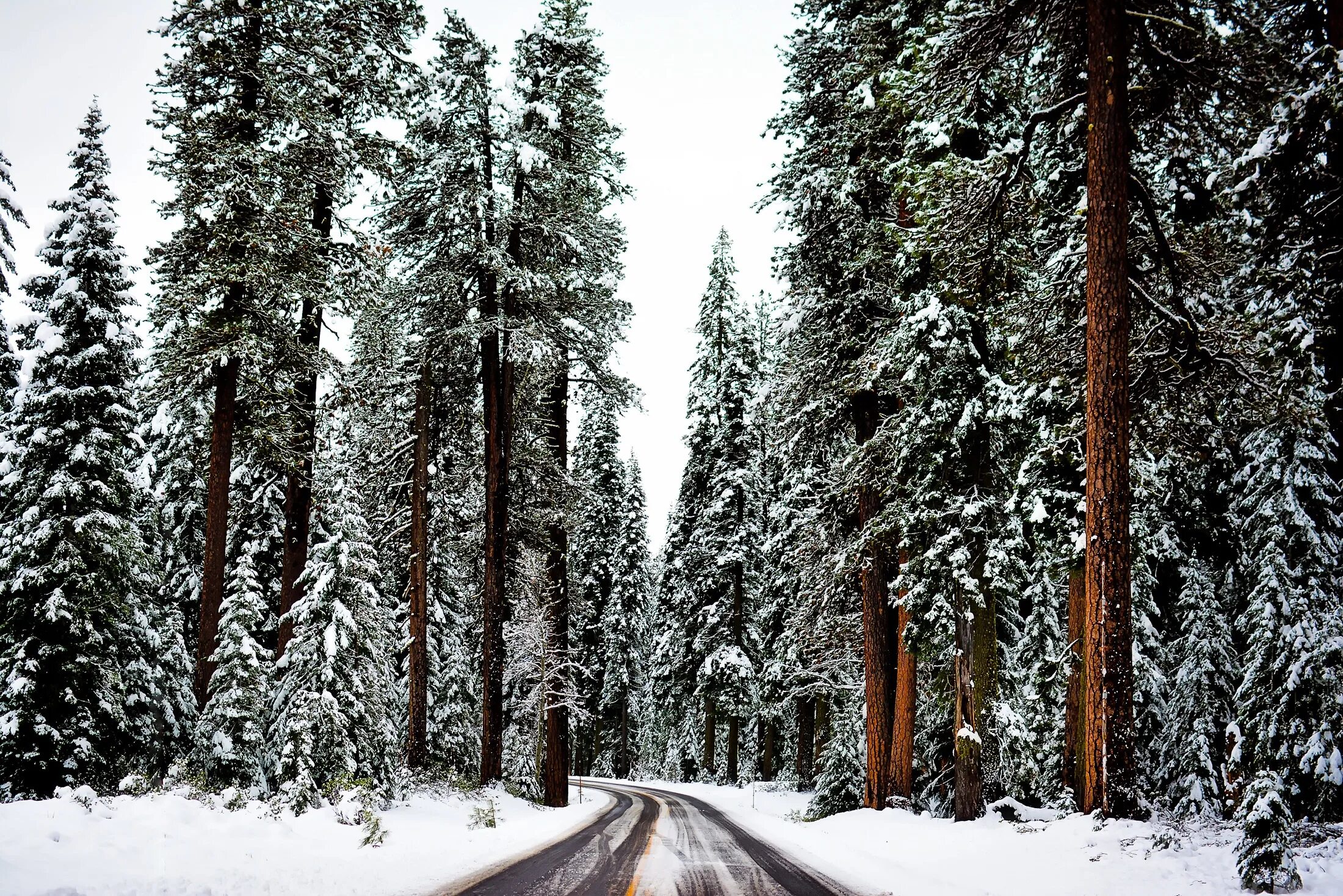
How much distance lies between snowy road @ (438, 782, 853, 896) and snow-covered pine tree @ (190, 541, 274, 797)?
9.48 m

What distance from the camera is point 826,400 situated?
1716 cm

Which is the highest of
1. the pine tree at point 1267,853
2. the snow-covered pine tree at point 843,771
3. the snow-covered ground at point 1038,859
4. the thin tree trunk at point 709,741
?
the pine tree at point 1267,853

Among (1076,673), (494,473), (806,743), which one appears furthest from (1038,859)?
(806,743)

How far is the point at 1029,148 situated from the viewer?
34.2ft

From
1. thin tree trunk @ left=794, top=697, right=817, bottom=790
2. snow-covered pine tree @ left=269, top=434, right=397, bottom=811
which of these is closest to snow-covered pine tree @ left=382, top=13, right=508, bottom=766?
snow-covered pine tree @ left=269, top=434, right=397, bottom=811

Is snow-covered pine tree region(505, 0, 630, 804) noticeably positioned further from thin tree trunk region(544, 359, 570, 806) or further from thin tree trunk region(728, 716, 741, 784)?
thin tree trunk region(728, 716, 741, 784)

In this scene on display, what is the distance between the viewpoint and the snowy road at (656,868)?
27.9ft

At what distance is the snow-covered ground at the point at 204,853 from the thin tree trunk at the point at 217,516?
2.54m

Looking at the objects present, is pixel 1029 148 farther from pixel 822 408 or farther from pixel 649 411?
pixel 649 411

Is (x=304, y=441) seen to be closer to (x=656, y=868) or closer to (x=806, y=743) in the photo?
(x=656, y=868)

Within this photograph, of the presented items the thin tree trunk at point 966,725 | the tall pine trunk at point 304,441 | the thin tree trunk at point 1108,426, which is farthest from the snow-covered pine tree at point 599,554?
the thin tree trunk at point 1108,426

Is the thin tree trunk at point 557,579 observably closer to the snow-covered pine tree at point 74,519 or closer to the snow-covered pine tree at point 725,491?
the snow-covered pine tree at point 74,519

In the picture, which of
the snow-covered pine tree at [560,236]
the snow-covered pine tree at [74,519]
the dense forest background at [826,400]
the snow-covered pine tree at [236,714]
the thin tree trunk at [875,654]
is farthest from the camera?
the snow-covered pine tree at [236,714]

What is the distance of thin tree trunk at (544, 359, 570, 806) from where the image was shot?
20641mm
